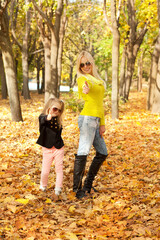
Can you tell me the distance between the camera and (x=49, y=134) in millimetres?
3707

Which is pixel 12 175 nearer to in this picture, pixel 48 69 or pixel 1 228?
pixel 1 228

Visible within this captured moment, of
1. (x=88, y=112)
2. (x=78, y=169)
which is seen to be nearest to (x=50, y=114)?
(x=88, y=112)

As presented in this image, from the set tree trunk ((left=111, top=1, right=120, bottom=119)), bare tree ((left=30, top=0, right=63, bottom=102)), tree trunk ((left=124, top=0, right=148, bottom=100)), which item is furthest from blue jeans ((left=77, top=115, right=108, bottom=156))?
tree trunk ((left=124, top=0, right=148, bottom=100))

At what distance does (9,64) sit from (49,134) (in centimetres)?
567

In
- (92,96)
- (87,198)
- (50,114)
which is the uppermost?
(92,96)

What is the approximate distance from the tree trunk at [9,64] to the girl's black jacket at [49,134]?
5.57 m

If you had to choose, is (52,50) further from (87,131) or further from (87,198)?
(87,198)

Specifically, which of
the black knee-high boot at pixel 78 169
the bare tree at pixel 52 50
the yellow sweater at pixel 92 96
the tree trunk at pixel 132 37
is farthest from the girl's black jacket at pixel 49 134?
the tree trunk at pixel 132 37

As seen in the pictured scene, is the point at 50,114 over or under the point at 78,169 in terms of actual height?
over

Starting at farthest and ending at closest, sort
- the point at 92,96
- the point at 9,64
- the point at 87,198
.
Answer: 1. the point at 9,64
2. the point at 87,198
3. the point at 92,96

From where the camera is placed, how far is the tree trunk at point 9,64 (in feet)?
26.7

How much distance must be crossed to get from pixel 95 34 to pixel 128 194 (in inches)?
924

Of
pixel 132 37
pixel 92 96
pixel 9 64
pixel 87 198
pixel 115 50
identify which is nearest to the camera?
pixel 92 96

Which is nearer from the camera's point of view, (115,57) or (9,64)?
(9,64)
